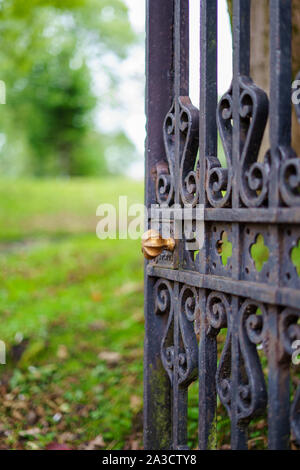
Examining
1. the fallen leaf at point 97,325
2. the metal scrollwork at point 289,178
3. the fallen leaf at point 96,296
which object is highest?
the metal scrollwork at point 289,178

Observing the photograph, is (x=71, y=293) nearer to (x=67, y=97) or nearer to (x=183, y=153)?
(x=183, y=153)

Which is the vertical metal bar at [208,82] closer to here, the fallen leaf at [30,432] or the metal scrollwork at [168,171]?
the metal scrollwork at [168,171]

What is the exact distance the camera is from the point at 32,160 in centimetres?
2152

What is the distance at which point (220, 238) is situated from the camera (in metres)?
1.68

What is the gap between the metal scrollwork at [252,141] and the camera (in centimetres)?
144

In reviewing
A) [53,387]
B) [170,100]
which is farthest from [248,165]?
[53,387]

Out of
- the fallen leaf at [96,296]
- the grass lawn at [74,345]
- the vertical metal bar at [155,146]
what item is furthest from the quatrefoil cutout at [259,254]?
the vertical metal bar at [155,146]

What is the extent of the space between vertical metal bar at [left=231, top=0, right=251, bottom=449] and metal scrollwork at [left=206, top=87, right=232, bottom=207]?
1.4 inches

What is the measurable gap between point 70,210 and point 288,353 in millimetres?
10312

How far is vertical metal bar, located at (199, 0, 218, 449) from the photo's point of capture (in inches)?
67.4

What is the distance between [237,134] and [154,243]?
1.79 ft

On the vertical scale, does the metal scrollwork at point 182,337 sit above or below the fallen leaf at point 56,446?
above

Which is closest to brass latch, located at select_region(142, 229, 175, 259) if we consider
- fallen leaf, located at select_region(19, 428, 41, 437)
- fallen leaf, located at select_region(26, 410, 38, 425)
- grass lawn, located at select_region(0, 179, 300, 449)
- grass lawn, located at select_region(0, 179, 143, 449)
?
grass lawn, located at select_region(0, 179, 300, 449)
